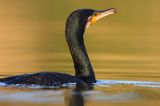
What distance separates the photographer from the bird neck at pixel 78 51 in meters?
15.7

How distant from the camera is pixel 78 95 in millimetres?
13664

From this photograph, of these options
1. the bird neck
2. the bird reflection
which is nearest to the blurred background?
the bird neck

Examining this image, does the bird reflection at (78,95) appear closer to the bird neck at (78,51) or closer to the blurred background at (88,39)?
the bird neck at (78,51)

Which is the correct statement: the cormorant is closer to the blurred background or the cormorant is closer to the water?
the water

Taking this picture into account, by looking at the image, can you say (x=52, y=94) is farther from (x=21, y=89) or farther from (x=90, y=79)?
(x=90, y=79)

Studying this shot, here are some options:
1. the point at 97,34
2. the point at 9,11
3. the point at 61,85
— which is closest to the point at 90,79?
the point at 61,85

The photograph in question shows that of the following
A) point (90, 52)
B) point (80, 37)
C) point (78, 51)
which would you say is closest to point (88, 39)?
point (90, 52)

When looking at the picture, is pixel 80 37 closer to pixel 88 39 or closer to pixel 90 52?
pixel 90 52

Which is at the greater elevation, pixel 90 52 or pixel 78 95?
pixel 90 52

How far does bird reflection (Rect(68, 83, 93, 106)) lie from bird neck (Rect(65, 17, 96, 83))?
683 millimetres

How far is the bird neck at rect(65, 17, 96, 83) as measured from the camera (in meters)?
15.7

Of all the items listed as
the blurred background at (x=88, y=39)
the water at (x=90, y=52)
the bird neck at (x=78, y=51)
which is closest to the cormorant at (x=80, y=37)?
the bird neck at (x=78, y=51)

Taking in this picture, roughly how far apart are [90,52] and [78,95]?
9.43 metres

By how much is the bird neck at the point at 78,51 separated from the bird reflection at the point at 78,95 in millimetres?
683
